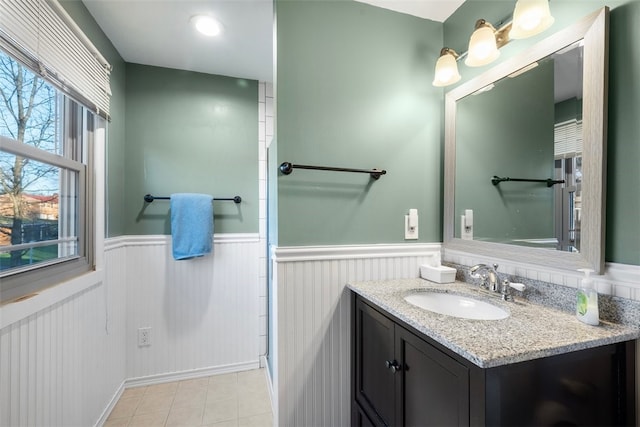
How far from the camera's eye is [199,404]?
5.73 ft

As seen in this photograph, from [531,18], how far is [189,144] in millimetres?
2042

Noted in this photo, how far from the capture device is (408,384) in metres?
0.92

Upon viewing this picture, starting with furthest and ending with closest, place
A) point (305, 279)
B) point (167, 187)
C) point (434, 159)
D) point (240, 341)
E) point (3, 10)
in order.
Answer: point (240, 341) < point (167, 187) < point (434, 159) < point (305, 279) < point (3, 10)

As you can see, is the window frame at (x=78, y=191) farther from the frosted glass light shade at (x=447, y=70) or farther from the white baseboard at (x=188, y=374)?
the frosted glass light shade at (x=447, y=70)

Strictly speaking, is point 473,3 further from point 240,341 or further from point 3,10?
point 240,341

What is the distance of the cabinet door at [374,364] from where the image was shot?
102cm

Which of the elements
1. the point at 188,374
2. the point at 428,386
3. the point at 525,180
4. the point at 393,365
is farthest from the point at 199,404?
the point at 525,180

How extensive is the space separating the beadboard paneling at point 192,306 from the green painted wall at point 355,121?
1017 millimetres

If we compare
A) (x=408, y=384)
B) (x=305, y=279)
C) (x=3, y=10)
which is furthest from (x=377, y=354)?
(x=3, y=10)

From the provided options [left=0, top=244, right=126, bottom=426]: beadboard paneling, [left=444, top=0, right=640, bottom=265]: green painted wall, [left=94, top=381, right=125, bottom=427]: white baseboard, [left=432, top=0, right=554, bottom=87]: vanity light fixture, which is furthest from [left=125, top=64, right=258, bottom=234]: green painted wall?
[left=444, top=0, right=640, bottom=265]: green painted wall

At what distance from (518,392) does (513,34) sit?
120 cm

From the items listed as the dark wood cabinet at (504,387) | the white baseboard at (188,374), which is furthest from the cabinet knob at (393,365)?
the white baseboard at (188,374)

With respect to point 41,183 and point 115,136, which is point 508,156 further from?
point 115,136

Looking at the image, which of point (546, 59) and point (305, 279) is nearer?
point (546, 59)
